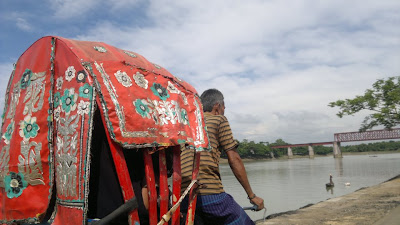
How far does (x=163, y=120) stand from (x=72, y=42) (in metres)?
0.68

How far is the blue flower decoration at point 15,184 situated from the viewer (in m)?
1.88

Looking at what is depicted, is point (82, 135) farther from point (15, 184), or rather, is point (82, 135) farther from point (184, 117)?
point (184, 117)

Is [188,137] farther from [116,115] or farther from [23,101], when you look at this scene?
[23,101]

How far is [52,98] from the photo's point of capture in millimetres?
1938

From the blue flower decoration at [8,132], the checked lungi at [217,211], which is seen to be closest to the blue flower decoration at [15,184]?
the blue flower decoration at [8,132]

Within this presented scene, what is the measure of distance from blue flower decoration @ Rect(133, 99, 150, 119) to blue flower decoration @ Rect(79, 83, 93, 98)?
0.79ft

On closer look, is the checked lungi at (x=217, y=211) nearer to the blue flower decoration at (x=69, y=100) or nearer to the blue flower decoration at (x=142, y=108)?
the blue flower decoration at (x=142, y=108)

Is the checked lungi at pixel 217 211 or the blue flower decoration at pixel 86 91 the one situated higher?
the blue flower decoration at pixel 86 91

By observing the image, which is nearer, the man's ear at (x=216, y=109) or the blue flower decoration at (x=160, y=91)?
the blue flower decoration at (x=160, y=91)

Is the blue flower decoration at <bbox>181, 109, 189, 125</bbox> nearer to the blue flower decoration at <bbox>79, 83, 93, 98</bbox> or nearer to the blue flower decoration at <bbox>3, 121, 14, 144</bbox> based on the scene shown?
the blue flower decoration at <bbox>79, 83, 93, 98</bbox>

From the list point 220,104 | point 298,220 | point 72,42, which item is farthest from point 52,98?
point 298,220

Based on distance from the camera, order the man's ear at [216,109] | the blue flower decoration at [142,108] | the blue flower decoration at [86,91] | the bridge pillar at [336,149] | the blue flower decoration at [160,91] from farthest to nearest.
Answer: the bridge pillar at [336,149] → the man's ear at [216,109] → the blue flower decoration at [160,91] → the blue flower decoration at [142,108] → the blue flower decoration at [86,91]

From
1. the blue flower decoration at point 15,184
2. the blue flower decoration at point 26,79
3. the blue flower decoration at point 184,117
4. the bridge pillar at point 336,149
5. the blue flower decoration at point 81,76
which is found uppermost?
the blue flower decoration at point 26,79

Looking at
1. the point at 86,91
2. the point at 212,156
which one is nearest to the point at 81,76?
the point at 86,91
